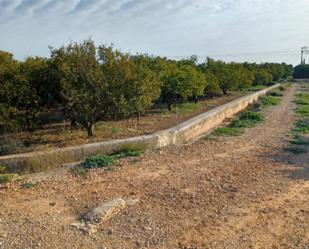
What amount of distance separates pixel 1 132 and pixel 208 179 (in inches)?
239

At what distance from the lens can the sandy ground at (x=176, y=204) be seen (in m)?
4.47

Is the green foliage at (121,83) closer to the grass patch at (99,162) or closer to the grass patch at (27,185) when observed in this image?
the grass patch at (99,162)

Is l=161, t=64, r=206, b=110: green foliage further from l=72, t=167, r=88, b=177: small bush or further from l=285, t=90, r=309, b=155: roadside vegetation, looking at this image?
l=72, t=167, r=88, b=177: small bush

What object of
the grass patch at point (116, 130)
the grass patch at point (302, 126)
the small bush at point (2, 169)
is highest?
the small bush at point (2, 169)

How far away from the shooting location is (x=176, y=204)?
5461 mm

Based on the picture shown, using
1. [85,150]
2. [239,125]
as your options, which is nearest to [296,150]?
[239,125]

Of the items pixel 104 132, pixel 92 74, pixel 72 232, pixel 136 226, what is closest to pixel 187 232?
pixel 136 226

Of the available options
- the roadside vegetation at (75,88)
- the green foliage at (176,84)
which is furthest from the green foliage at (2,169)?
the green foliage at (176,84)

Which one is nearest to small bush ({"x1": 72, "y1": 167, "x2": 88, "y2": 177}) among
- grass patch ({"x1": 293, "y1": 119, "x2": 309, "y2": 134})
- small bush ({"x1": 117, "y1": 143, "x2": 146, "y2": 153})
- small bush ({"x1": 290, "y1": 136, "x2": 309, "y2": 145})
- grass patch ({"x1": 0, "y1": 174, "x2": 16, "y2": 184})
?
grass patch ({"x1": 0, "y1": 174, "x2": 16, "y2": 184})

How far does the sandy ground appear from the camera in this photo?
4473 mm

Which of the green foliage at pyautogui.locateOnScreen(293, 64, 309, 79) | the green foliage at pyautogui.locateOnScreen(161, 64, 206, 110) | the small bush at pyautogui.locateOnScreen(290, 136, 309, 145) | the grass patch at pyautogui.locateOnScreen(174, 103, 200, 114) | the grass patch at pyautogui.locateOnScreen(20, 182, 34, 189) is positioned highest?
the green foliage at pyautogui.locateOnScreen(161, 64, 206, 110)

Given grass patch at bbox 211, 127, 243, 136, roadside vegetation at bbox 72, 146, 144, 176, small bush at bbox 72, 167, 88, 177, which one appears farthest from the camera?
grass patch at bbox 211, 127, 243, 136

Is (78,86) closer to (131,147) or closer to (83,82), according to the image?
(83,82)

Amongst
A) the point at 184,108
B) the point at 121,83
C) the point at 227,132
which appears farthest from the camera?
the point at 184,108
